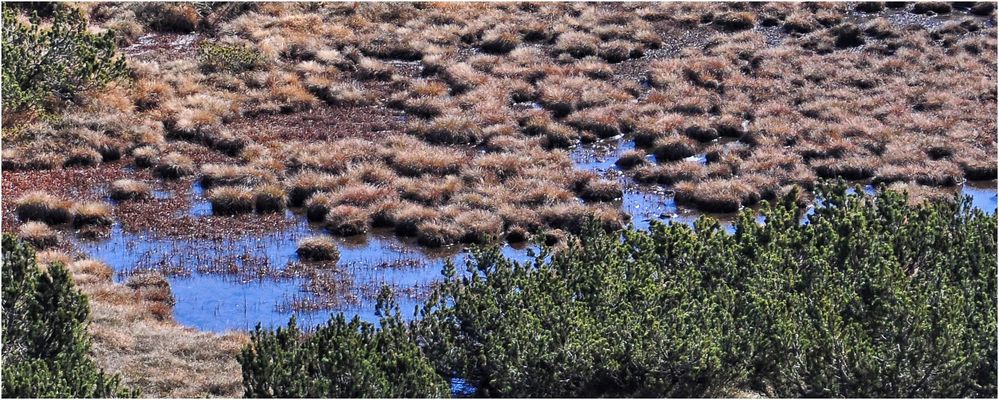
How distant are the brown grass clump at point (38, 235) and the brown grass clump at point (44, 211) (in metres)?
1.00

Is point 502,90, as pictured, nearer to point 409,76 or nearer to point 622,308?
point 409,76

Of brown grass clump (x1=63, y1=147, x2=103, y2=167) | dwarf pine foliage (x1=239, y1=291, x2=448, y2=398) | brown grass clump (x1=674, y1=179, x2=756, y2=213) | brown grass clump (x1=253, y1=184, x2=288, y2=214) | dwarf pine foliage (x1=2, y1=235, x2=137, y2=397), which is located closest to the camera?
dwarf pine foliage (x1=239, y1=291, x2=448, y2=398)

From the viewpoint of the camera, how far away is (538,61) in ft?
150

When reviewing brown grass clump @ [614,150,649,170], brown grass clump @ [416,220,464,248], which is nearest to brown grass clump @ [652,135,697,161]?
brown grass clump @ [614,150,649,170]

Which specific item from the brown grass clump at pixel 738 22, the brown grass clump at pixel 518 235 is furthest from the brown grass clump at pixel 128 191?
the brown grass clump at pixel 738 22

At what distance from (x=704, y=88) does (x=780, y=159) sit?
26.1 feet

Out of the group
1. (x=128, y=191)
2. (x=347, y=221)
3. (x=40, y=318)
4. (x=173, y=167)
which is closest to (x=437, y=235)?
(x=347, y=221)

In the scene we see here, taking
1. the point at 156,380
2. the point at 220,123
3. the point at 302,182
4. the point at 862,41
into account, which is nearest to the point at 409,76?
the point at 220,123

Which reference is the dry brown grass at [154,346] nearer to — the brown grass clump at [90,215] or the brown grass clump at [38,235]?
the brown grass clump at [38,235]

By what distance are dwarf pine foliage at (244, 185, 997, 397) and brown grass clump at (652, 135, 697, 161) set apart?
44.7 feet

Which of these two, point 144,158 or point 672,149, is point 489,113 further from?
point 144,158

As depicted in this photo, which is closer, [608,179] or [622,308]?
[622,308]

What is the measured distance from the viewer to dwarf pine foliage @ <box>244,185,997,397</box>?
17562 mm

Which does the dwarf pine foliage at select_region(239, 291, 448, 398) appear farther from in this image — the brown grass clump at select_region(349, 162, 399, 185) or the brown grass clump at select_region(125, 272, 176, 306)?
the brown grass clump at select_region(349, 162, 399, 185)
